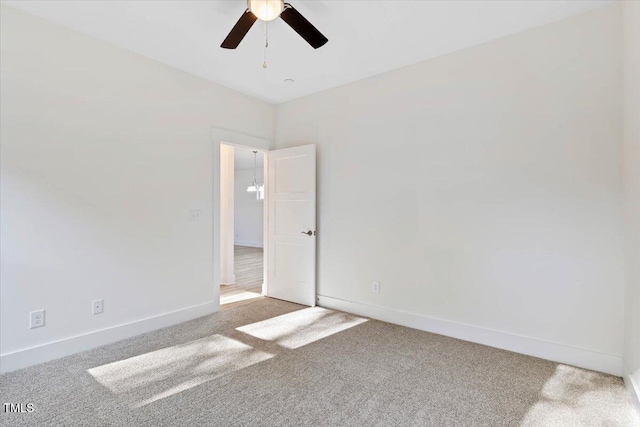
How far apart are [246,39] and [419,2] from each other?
1.46 m

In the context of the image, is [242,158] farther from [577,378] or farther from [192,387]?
[577,378]

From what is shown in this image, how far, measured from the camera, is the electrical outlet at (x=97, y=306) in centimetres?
274

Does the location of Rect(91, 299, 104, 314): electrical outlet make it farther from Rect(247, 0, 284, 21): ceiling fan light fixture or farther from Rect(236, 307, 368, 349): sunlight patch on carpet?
Rect(247, 0, 284, 21): ceiling fan light fixture

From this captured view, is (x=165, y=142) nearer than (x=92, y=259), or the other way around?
(x=92, y=259)

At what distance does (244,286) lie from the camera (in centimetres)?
500

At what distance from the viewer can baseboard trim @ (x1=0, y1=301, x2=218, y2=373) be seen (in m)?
2.34

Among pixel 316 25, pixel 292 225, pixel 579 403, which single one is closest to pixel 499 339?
pixel 579 403

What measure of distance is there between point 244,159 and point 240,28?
7473 mm

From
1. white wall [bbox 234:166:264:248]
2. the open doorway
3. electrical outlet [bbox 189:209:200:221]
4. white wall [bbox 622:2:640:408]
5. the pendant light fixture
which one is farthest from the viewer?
white wall [bbox 234:166:264:248]

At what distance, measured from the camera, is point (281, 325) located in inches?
128

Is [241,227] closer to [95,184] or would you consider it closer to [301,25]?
[95,184]

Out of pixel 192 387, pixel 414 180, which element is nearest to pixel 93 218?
pixel 192 387

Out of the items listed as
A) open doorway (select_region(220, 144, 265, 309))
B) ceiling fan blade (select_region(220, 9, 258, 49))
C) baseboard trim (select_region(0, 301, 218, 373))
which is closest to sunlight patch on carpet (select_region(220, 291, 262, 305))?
open doorway (select_region(220, 144, 265, 309))

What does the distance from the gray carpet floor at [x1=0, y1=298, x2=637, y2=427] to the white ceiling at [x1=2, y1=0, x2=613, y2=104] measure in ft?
8.89
